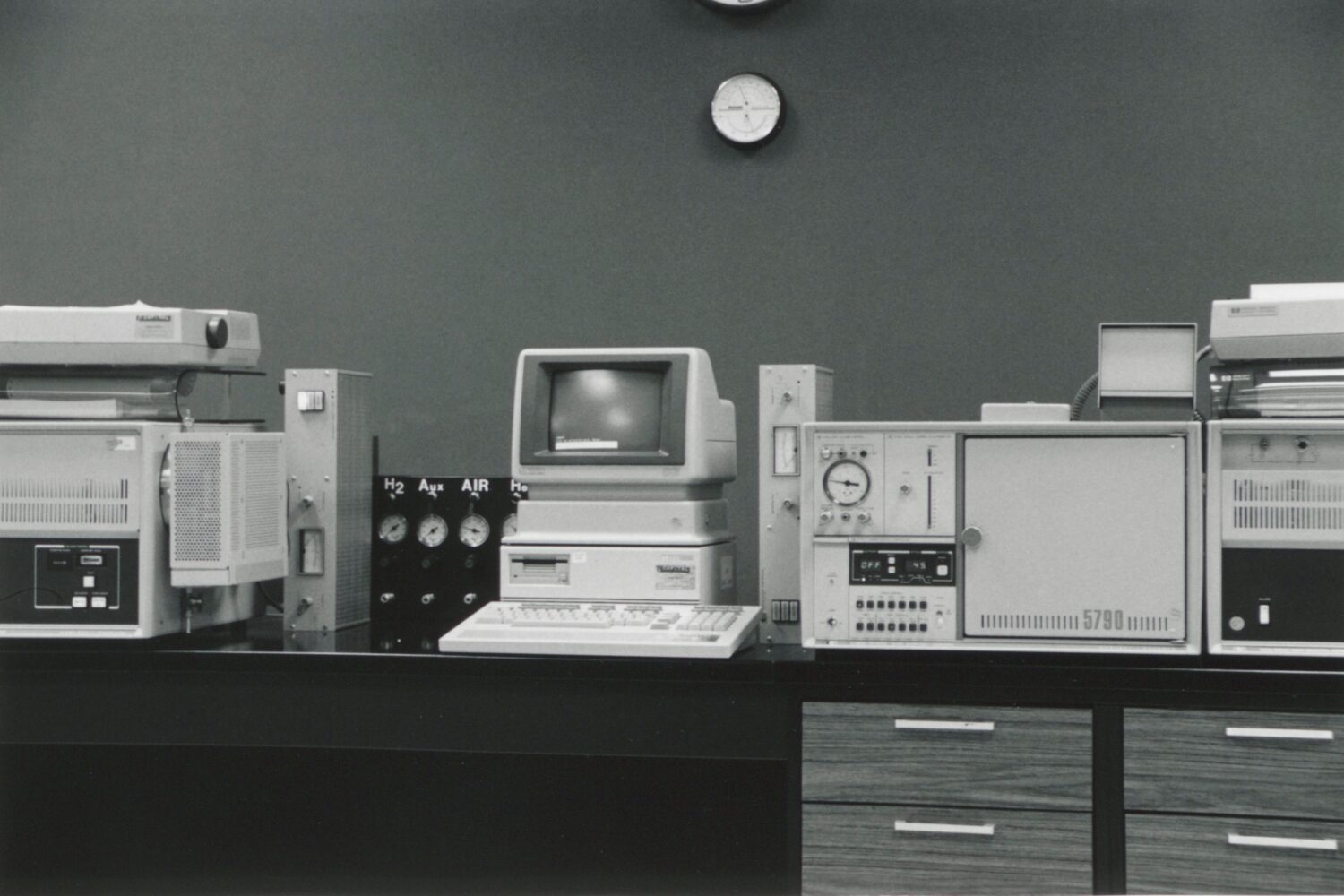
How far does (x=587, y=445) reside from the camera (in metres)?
2.54

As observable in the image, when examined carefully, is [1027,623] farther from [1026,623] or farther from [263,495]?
[263,495]

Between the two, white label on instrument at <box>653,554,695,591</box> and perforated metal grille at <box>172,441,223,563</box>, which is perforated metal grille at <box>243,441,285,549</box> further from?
white label on instrument at <box>653,554,695,591</box>

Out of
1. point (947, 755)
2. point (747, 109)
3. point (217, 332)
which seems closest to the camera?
point (947, 755)

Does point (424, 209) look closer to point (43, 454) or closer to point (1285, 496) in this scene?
point (43, 454)

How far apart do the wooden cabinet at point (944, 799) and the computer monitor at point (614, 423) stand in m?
0.56

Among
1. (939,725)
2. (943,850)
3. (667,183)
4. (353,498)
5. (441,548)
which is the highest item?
(667,183)

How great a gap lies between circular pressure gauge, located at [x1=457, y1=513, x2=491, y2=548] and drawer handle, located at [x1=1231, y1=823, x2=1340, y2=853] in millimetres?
1547

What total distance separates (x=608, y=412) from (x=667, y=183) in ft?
2.93

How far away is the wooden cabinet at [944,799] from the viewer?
2.20 m

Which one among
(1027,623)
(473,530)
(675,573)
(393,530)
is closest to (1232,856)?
(1027,623)

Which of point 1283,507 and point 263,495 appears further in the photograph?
point 263,495

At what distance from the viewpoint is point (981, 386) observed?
308 centimetres

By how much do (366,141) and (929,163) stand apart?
143 centimetres

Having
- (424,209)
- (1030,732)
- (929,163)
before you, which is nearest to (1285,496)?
(1030,732)
